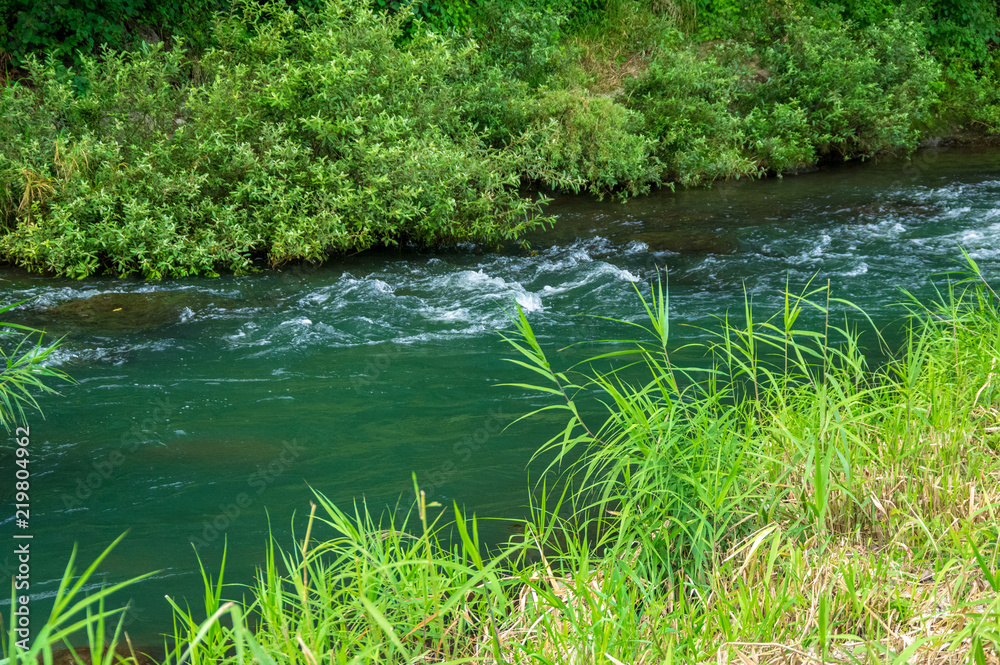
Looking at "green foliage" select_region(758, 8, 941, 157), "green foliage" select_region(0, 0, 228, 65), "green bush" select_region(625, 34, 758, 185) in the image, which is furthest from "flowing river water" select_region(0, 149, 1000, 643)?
"green foliage" select_region(0, 0, 228, 65)

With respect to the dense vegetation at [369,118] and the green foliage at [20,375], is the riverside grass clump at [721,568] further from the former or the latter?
the dense vegetation at [369,118]

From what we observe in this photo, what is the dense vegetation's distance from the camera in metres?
8.16

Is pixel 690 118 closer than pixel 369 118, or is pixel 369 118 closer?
pixel 369 118

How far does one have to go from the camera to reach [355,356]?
6.40 m

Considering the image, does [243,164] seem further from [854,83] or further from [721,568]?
[854,83]

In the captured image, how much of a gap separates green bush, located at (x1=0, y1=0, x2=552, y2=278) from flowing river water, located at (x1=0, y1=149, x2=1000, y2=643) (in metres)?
0.42

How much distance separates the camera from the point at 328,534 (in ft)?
13.4

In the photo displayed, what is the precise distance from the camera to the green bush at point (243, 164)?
7.99 metres

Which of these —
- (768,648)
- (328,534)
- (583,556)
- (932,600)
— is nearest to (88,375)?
(328,534)

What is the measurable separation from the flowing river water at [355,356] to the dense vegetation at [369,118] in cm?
54

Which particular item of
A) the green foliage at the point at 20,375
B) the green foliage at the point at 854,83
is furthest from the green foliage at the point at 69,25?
the green foliage at the point at 854,83

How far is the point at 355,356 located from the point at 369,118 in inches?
147

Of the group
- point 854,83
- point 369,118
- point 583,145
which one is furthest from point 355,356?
point 854,83

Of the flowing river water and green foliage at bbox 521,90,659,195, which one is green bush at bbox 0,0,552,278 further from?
green foliage at bbox 521,90,659,195
